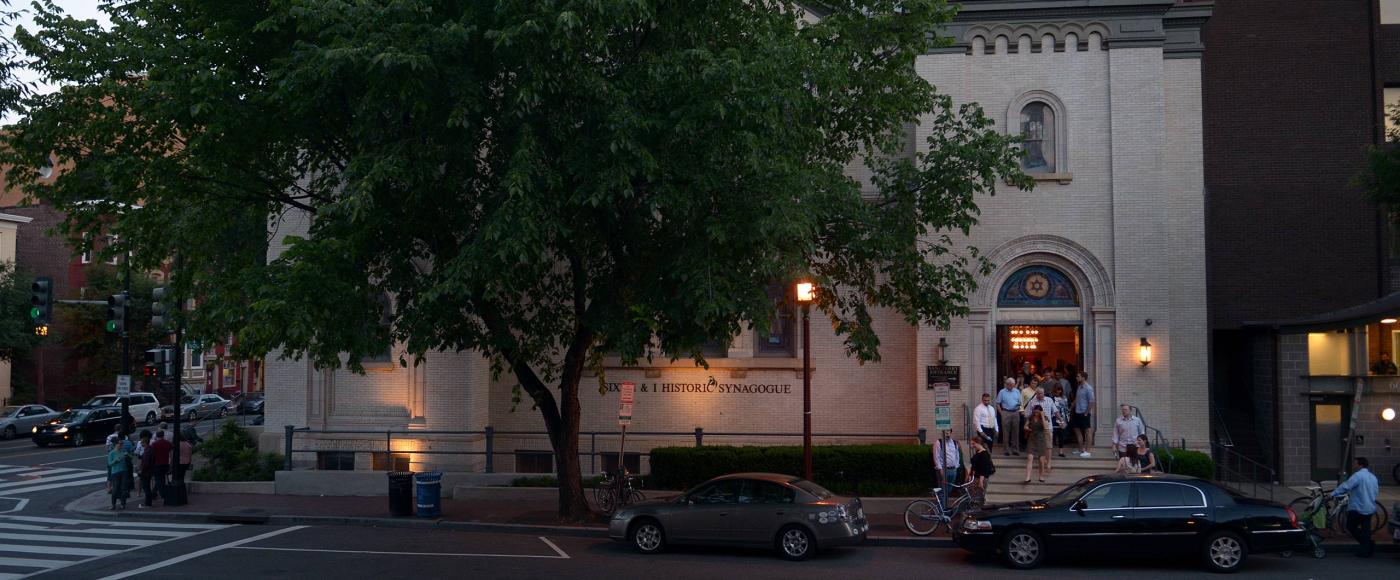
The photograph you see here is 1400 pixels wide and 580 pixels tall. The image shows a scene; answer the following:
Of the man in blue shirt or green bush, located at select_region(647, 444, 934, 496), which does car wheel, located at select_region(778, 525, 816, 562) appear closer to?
green bush, located at select_region(647, 444, 934, 496)

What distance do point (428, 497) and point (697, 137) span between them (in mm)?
9086

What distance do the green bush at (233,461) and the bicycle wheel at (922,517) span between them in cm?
1492

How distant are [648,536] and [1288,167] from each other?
1808 centimetres

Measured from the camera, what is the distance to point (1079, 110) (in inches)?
869

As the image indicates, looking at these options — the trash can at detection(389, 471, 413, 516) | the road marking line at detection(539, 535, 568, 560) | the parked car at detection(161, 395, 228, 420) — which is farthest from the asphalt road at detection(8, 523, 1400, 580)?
the parked car at detection(161, 395, 228, 420)

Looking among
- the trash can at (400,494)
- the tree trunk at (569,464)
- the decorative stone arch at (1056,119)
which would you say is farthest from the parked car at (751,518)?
the decorative stone arch at (1056,119)

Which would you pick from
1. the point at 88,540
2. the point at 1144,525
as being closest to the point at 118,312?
the point at 88,540

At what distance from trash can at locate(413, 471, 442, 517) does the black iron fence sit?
139 inches

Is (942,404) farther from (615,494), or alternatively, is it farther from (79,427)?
(79,427)

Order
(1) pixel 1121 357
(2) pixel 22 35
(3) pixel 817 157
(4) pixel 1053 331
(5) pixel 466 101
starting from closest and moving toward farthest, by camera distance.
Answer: (5) pixel 466 101, (2) pixel 22 35, (3) pixel 817 157, (1) pixel 1121 357, (4) pixel 1053 331

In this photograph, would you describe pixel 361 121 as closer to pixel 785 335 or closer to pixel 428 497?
pixel 428 497

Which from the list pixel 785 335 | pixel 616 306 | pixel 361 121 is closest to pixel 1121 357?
pixel 785 335

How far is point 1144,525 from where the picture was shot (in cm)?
1425

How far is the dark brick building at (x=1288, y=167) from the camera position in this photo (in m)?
23.8
